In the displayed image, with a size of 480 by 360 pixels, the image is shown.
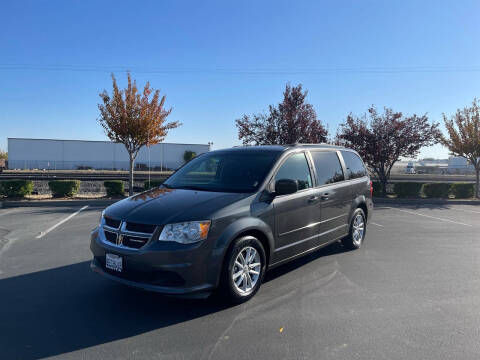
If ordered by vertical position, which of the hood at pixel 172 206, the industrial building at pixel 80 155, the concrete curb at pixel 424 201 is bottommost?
the concrete curb at pixel 424 201

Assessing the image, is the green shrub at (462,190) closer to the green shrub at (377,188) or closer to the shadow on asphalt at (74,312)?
the green shrub at (377,188)

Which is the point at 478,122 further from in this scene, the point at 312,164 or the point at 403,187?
the point at 312,164

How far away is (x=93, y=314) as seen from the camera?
12.8 ft

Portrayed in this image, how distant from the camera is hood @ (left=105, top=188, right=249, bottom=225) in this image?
3.79 meters

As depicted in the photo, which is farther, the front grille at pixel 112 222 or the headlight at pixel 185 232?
the front grille at pixel 112 222

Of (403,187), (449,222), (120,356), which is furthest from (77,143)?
(120,356)

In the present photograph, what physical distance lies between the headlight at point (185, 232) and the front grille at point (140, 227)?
137mm

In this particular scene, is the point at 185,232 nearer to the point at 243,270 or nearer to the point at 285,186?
the point at 243,270

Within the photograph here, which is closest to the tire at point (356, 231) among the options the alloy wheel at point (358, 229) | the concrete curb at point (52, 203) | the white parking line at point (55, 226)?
the alloy wheel at point (358, 229)

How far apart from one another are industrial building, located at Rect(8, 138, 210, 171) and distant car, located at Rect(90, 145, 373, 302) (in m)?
40.8

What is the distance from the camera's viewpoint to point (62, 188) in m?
14.2

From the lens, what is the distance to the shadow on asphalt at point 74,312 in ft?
10.8

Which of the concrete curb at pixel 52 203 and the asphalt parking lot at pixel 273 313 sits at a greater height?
the concrete curb at pixel 52 203

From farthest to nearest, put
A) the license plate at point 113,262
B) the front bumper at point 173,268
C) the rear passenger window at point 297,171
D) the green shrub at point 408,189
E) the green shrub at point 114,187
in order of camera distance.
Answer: the green shrub at point 408,189
the green shrub at point 114,187
the rear passenger window at point 297,171
the license plate at point 113,262
the front bumper at point 173,268
